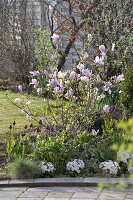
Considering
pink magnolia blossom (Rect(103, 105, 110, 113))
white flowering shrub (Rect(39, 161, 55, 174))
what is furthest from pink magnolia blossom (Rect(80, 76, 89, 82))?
white flowering shrub (Rect(39, 161, 55, 174))

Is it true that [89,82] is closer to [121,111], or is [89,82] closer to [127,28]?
[121,111]

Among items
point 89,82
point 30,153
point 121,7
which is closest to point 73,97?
point 89,82

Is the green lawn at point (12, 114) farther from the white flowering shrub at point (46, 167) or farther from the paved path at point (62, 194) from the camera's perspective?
the paved path at point (62, 194)

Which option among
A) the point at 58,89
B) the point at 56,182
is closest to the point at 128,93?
the point at 58,89

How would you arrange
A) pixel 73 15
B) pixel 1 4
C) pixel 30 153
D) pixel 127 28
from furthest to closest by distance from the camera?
1. pixel 1 4
2. pixel 73 15
3. pixel 127 28
4. pixel 30 153

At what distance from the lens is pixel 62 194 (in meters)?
5.20

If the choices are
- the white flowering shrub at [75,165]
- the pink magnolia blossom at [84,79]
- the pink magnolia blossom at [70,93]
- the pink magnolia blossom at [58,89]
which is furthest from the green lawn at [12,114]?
the white flowering shrub at [75,165]

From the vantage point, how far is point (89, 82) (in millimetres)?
6453

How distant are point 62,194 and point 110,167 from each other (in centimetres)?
74

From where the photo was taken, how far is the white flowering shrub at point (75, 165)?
18.6ft

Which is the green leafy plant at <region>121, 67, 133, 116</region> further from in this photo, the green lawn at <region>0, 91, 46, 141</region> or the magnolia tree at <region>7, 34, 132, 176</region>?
the green lawn at <region>0, 91, 46, 141</region>

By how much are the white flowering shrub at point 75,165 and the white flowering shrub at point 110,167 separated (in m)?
0.23

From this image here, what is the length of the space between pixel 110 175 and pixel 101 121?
6.40 ft

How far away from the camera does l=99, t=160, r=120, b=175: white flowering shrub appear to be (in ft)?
18.4
